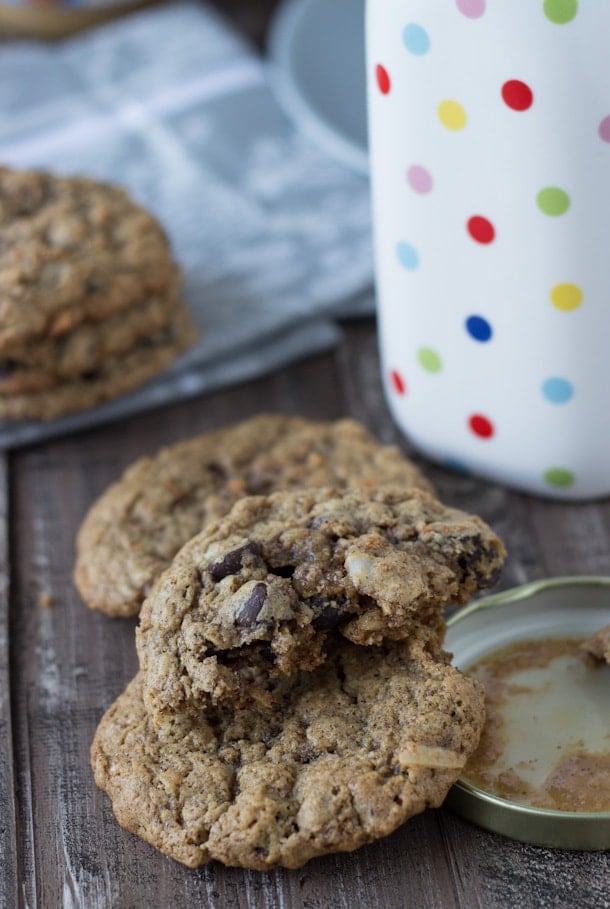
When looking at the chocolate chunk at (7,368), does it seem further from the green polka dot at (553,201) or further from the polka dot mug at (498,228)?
the green polka dot at (553,201)

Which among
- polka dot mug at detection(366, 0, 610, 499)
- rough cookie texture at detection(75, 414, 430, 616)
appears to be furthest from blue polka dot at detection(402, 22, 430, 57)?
rough cookie texture at detection(75, 414, 430, 616)

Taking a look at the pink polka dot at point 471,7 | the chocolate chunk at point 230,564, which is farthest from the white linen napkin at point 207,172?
the pink polka dot at point 471,7

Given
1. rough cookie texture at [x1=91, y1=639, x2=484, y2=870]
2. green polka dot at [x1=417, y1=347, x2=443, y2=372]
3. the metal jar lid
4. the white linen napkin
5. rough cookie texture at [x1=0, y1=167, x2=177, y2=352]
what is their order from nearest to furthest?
rough cookie texture at [x1=91, y1=639, x2=484, y2=870] → the metal jar lid → green polka dot at [x1=417, y1=347, x2=443, y2=372] → rough cookie texture at [x1=0, y1=167, x2=177, y2=352] → the white linen napkin

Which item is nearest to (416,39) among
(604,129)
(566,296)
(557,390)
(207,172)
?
(604,129)

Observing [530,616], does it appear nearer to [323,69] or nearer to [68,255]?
[68,255]

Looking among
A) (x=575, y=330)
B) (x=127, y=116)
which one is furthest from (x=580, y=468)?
(x=127, y=116)

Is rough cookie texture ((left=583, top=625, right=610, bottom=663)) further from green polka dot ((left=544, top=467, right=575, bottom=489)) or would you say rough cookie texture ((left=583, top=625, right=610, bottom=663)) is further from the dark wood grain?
the dark wood grain

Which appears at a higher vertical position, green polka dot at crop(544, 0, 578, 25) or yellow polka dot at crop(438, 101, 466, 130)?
green polka dot at crop(544, 0, 578, 25)

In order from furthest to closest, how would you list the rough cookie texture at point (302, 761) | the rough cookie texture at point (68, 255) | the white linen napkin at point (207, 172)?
the white linen napkin at point (207, 172), the rough cookie texture at point (68, 255), the rough cookie texture at point (302, 761)
